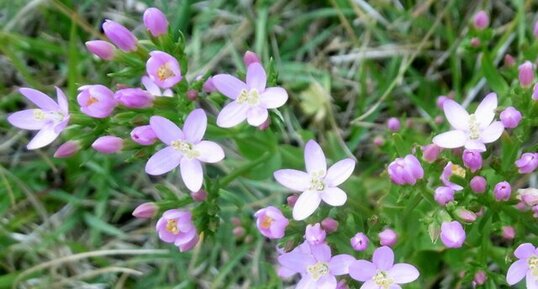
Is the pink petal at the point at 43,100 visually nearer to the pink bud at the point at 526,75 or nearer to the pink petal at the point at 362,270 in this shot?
the pink petal at the point at 362,270

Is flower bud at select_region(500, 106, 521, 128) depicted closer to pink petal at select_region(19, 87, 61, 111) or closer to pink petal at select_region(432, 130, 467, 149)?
pink petal at select_region(432, 130, 467, 149)

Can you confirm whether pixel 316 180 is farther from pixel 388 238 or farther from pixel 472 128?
pixel 472 128

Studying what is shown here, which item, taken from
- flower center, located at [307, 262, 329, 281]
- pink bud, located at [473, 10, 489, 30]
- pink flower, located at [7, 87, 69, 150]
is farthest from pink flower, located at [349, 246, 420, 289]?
pink bud, located at [473, 10, 489, 30]

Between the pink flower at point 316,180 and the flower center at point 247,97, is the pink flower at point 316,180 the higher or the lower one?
the lower one

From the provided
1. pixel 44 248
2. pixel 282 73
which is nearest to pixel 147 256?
pixel 44 248

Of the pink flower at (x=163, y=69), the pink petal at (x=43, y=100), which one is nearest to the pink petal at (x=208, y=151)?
the pink flower at (x=163, y=69)

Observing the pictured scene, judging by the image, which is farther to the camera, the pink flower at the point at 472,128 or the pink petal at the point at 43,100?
the pink petal at the point at 43,100
